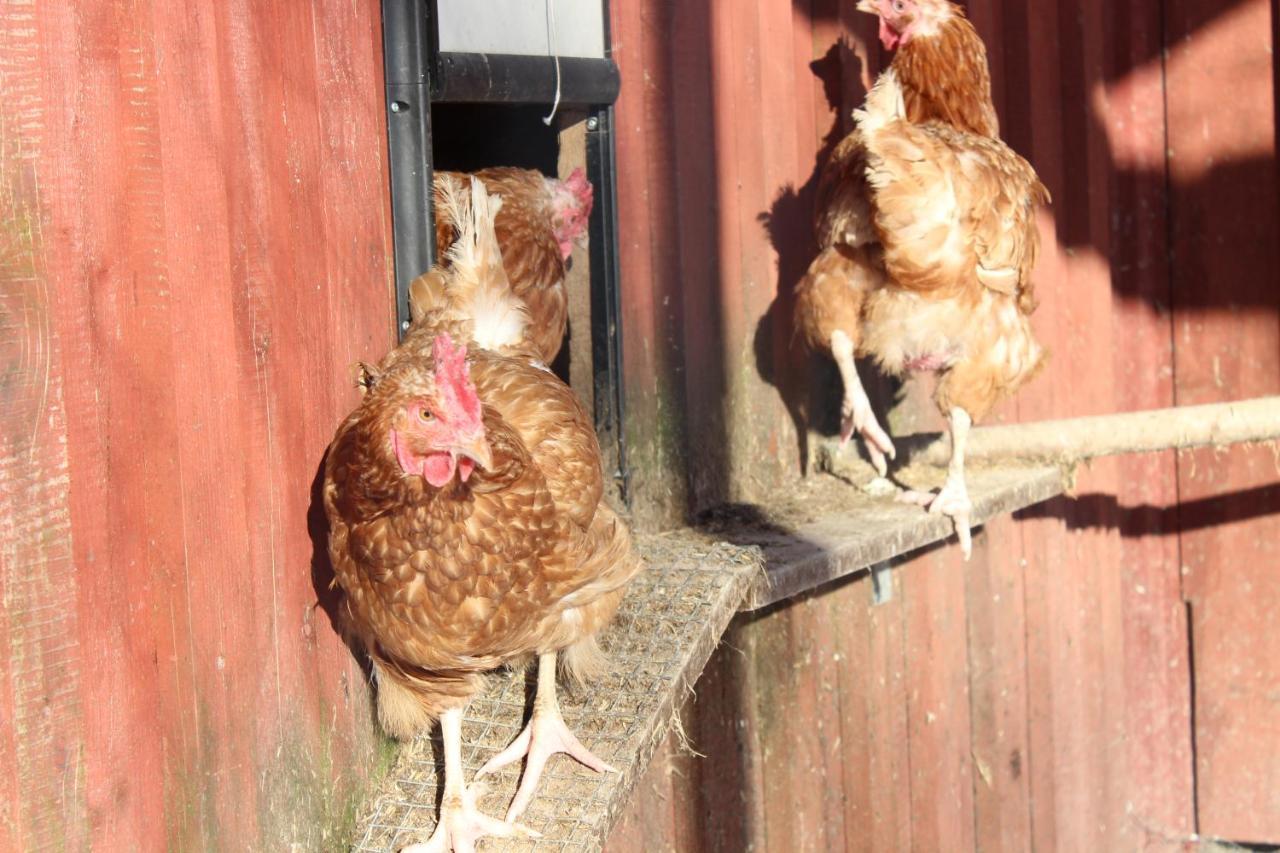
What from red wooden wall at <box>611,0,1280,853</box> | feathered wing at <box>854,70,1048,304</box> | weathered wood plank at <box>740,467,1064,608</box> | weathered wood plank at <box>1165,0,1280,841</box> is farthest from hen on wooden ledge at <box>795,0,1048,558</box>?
weathered wood plank at <box>1165,0,1280,841</box>

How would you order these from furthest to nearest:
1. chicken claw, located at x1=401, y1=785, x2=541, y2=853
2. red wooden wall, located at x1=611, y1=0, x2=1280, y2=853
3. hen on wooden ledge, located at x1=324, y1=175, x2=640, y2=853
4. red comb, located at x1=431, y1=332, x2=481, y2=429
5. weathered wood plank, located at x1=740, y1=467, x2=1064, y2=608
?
1. red wooden wall, located at x1=611, y1=0, x2=1280, y2=853
2. weathered wood plank, located at x1=740, y1=467, x2=1064, y2=608
3. chicken claw, located at x1=401, y1=785, x2=541, y2=853
4. hen on wooden ledge, located at x1=324, y1=175, x2=640, y2=853
5. red comb, located at x1=431, y1=332, x2=481, y2=429

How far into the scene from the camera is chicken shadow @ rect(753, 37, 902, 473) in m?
4.28

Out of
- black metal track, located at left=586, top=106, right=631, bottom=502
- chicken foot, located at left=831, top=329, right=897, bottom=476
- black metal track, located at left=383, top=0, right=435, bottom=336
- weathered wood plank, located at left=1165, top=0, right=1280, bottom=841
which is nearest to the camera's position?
black metal track, located at left=383, top=0, right=435, bottom=336

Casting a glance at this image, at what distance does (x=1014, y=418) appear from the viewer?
530 cm

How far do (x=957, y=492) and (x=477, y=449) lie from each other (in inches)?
87.3

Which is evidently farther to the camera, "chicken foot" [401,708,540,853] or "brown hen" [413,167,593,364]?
"brown hen" [413,167,593,364]

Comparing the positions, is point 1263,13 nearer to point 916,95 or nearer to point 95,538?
point 916,95

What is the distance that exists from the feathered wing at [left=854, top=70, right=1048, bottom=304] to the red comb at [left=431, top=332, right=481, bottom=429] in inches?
62.5

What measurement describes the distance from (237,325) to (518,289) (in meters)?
1.34

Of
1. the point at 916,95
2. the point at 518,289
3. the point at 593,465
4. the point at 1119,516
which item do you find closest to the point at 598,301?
the point at 518,289

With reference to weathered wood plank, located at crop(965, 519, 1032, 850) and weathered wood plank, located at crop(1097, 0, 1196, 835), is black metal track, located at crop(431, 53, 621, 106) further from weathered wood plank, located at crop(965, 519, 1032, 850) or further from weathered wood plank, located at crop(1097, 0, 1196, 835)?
weathered wood plank, located at crop(1097, 0, 1196, 835)

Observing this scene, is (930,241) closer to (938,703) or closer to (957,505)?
(957,505)

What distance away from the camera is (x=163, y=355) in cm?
222

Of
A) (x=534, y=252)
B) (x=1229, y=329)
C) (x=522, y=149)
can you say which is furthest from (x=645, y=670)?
(x=1229, y=329)
